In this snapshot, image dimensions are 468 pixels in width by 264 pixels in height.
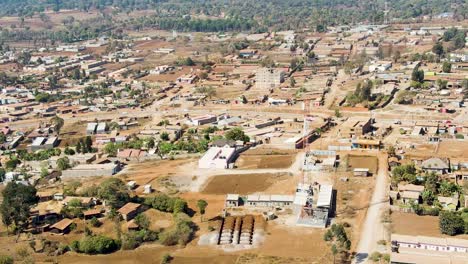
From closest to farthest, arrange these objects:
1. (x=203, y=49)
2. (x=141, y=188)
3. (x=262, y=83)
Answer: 1. (x=141, y=188)
2. (x=262, y=83)
3. (x=203, y=49)

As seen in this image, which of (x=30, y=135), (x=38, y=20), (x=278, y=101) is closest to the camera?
(x=30, y=135)

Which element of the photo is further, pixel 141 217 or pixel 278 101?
pixel 278 101

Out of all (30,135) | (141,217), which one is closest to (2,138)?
(30,135)

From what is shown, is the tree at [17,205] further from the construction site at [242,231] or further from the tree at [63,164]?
the construction site at [242,231]

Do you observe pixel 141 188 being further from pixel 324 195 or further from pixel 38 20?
pixel 38 20

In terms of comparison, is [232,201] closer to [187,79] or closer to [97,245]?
[97,245]

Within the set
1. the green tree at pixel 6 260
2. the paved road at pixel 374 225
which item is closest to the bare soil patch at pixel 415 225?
the paved road at pixel 374 225

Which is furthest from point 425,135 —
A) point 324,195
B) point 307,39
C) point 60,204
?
point 307,39
